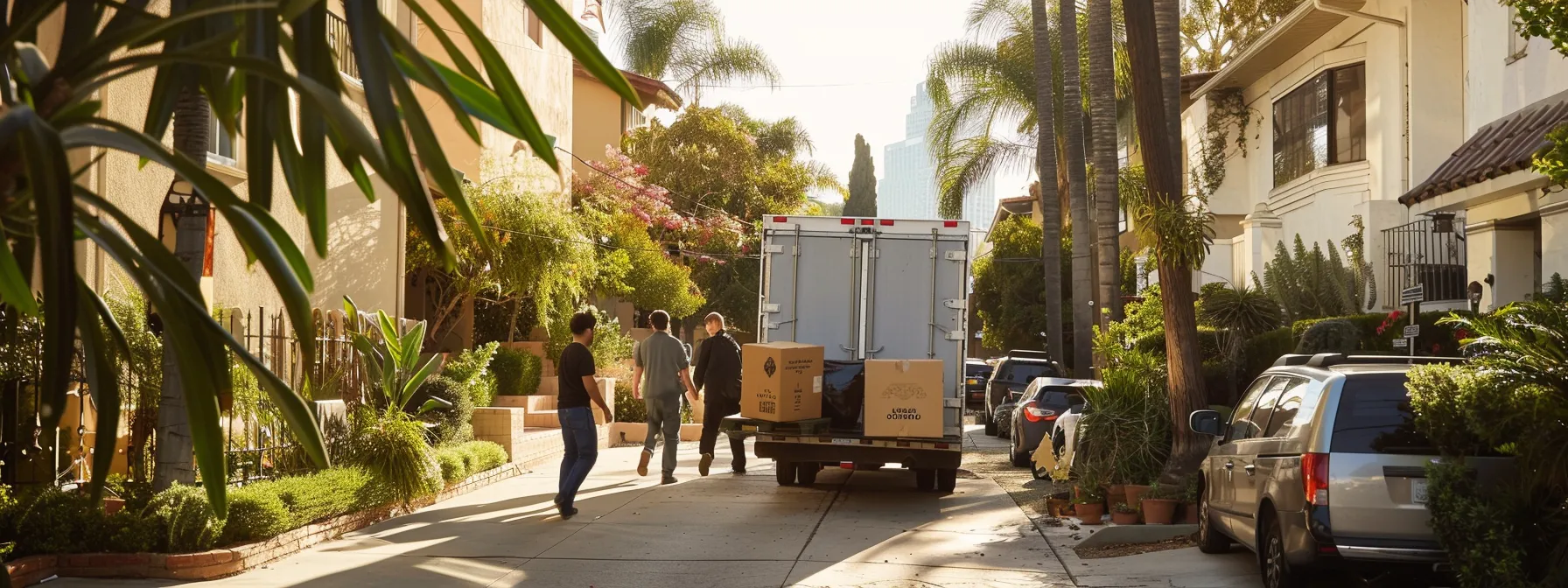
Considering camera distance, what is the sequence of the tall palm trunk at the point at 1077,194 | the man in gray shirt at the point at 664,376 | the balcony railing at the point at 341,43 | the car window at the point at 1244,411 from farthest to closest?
1. the tall palm trunk at the point at 1077,194
2. the balcony railing at the point at 341,43
3. the man in gray shirt at the point at 664,376
4. the car window at the point at 1244,411

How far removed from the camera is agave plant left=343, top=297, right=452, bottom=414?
13.0 m

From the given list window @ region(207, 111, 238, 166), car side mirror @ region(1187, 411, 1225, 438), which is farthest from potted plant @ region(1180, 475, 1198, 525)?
window @ region(207, 111, 238, 166)

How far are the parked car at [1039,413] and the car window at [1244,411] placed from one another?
8722 mm

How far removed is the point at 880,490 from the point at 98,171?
27.6 feet

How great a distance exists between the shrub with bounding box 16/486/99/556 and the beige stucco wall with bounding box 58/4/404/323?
201 cm

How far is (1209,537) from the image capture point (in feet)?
32.8

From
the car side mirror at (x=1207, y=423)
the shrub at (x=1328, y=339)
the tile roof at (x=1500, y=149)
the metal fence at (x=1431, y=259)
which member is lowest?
the car side mirror at (x=1207, y=423)

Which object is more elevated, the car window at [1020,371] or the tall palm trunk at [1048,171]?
the tall palm trunk at [1048,171]

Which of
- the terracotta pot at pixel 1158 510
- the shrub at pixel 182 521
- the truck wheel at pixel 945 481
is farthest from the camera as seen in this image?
the truck wheel at pixel 945 481

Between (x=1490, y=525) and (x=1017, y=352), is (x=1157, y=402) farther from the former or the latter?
(x=1017, y=352)

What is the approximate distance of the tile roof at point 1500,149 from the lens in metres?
12.6

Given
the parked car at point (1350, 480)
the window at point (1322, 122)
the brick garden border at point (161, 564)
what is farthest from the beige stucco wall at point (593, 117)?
the parked car at point (1350, 480)

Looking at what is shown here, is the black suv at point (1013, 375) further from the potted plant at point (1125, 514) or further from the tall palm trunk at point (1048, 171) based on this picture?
the potted plant at point (1125, 514)

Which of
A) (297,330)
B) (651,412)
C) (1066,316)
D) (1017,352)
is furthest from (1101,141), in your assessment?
(1066,316)
